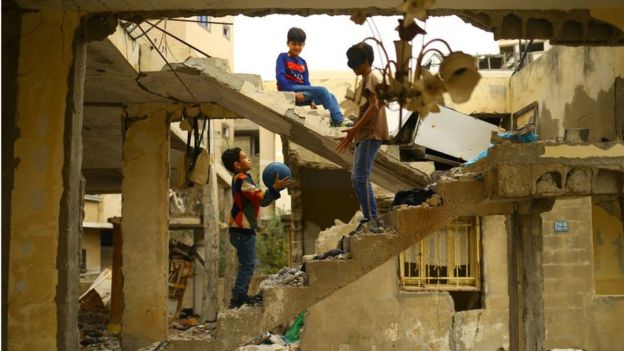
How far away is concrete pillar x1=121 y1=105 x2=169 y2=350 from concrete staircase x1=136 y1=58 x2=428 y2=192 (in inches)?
27.7

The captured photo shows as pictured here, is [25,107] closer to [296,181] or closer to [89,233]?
[296,181]

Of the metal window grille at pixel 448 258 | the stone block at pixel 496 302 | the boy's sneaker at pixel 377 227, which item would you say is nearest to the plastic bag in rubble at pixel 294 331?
the metal window grille at pixel 448 258

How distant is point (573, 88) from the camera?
41.8 feet

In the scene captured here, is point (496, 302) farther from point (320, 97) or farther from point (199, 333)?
point (199, 333)

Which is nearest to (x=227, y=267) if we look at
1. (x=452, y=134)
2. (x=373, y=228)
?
(x=452, y=134)

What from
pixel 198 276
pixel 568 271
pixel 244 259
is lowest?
pixel 198 276

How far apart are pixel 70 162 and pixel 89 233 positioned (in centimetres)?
2566

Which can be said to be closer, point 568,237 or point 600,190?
point 600,190

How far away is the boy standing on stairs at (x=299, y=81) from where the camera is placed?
9.14 meters

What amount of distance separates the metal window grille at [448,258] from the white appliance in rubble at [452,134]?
1986 millimetres

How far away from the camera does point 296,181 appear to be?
16641mm

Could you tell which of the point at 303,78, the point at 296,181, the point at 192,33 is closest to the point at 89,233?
the point at 192,33

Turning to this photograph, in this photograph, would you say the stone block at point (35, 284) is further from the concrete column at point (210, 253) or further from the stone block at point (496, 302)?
the stone block at point (496, 302)

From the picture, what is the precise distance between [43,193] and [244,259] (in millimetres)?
2106
